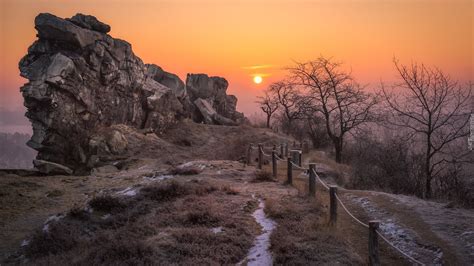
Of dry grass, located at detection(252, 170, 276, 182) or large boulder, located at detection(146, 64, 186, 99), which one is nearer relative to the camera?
dry grass, located at detection(252, 170, 276, 182)

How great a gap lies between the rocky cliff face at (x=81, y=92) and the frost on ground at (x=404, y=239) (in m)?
17.9

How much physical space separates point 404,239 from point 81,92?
23.0 metres

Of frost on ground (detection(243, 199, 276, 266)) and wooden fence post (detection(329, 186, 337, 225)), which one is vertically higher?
wooden fence post (detection(329, 186, 337, 225))

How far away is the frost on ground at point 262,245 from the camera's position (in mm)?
8539

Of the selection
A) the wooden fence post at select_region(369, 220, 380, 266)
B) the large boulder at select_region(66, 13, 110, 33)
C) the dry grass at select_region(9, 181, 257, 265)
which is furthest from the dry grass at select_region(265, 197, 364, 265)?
the large boulder at select_region(66, 13, 110, 33)

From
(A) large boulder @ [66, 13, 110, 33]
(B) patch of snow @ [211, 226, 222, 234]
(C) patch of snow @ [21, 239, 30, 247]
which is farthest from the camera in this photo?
(A) large boulder @ [66, 13, 110, 33]

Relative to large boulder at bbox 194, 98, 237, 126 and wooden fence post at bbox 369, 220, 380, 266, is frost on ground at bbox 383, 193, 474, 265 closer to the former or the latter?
wooden fence post at bbox 369, 220, 380, 266

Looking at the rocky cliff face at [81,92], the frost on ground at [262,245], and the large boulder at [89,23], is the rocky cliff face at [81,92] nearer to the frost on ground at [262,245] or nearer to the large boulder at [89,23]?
the large boulder at [89,23]

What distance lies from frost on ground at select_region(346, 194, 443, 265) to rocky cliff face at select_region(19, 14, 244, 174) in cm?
1794

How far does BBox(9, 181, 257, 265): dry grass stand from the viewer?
8586mm

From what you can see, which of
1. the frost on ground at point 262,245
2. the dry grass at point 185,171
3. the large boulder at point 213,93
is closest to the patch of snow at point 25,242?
the frost on ground at point 262,245

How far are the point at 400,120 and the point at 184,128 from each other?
20902 mm

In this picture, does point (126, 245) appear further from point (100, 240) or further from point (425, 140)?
point (425, 140)

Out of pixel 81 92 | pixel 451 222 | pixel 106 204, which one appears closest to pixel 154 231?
pixel 106 204
